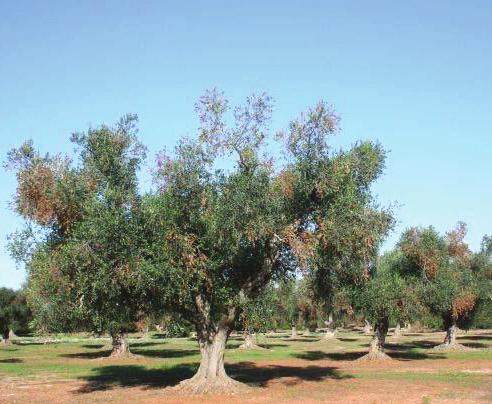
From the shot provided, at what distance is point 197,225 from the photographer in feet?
98.3

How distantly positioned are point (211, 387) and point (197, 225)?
31.2 feet

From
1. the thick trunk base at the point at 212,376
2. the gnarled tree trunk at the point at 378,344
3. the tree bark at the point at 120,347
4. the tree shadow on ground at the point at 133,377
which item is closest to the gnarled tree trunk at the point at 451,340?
the gnarled tree trunk at the point at 378,344

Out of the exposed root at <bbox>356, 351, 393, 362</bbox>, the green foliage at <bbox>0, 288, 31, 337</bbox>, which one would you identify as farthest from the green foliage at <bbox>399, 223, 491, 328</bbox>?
the green foliage at <bbox>0, 288, 31, 337</bbox>

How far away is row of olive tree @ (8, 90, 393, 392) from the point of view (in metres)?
28.8

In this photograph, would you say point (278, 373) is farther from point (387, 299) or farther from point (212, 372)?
point (387, 299)

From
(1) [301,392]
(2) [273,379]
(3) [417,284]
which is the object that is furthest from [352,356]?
(1) [301,392]

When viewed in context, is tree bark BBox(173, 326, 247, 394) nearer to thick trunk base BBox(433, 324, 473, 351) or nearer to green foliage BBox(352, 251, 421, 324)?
green foliage BBox(352, 251, 421, 324)

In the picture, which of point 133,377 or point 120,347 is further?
point 120,347

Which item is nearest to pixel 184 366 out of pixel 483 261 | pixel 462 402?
pixel 462 402

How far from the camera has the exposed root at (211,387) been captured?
105 ft

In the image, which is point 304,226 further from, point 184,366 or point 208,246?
point 184,366

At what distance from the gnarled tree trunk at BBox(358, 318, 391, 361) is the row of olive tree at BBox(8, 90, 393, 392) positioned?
26109 mm

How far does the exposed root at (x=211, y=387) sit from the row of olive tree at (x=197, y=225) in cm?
9

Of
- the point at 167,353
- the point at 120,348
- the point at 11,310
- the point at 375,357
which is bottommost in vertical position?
the point at 167,353
